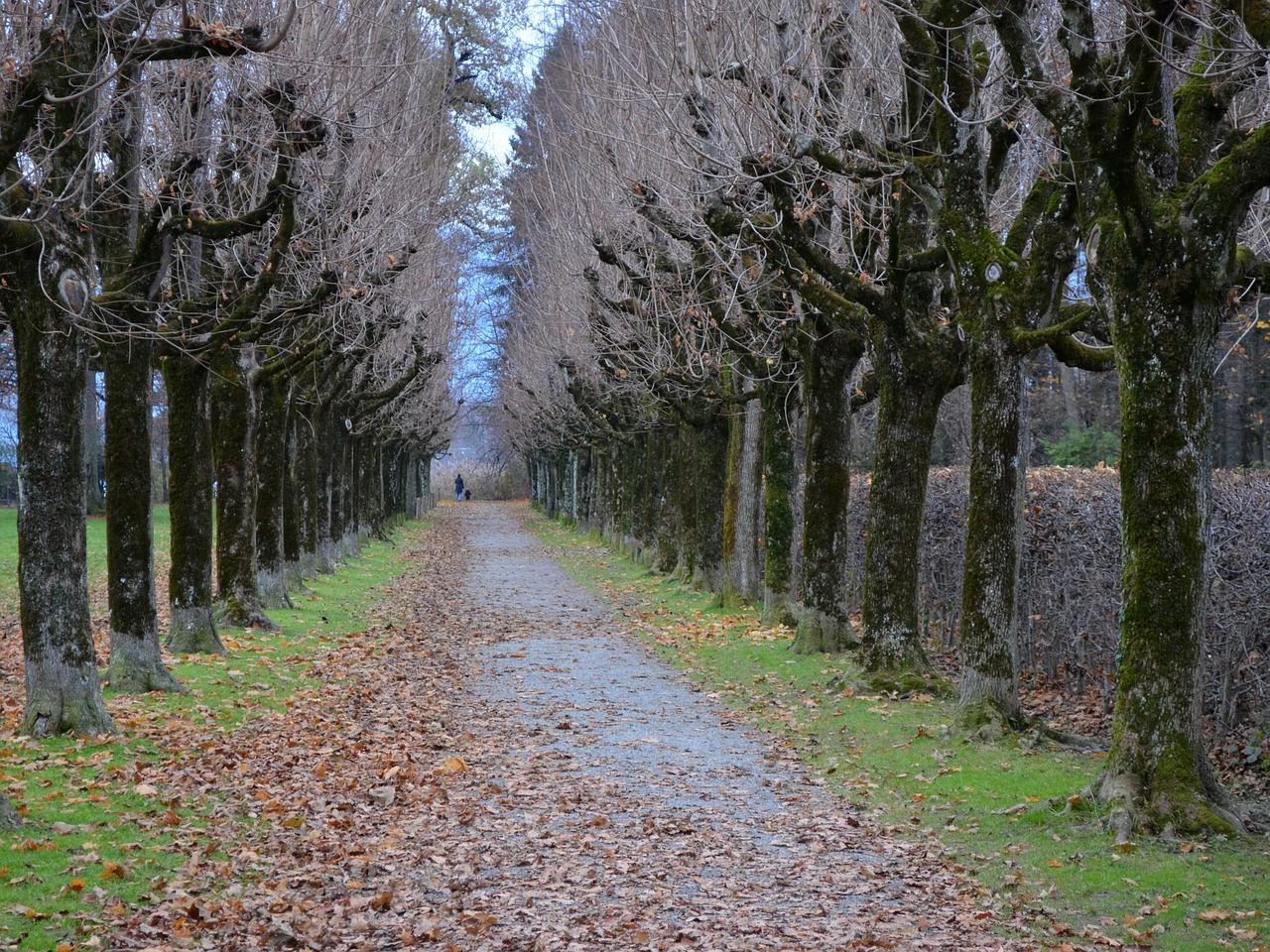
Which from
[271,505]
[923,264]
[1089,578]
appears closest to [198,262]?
[271,505]

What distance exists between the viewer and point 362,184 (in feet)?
60.7

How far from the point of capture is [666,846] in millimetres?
7859

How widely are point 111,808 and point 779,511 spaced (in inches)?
503

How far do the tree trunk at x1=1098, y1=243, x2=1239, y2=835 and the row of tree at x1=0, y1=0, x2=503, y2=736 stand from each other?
6.74 m

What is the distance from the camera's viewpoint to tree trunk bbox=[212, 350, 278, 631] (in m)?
17.5

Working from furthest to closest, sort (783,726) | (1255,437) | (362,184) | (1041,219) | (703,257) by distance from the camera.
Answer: (1255,437) < (703,257) < (362,184) < (783,726) < (1041,219)

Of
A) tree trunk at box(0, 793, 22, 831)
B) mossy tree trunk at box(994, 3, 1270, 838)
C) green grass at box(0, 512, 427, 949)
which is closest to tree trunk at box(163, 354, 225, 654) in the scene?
green grass at box(0, 512, 427, 949)

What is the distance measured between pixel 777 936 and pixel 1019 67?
6.58m

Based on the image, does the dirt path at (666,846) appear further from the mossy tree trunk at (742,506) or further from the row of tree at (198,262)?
the mossy tree trunk at (742,506)

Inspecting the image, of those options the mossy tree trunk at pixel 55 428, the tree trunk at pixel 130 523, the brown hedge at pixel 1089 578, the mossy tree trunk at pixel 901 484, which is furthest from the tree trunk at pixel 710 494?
the mossy tree trunk at pixel 55 428

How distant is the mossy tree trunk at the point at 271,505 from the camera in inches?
813

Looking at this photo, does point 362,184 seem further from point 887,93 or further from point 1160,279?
point 1160,279

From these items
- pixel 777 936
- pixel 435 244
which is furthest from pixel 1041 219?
pixel 435 244

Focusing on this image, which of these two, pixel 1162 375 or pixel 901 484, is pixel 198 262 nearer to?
pixel 901 484
